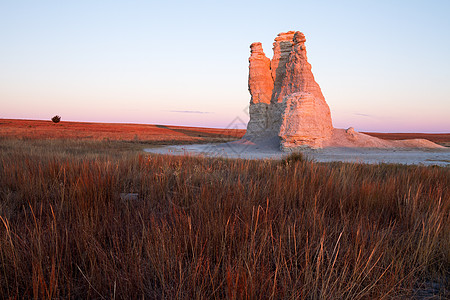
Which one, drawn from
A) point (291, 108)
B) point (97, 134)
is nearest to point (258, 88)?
point (291, 108)

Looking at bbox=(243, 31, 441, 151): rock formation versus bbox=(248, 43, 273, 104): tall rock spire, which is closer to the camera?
bbox=(243, 31, 441, 151): rock formation

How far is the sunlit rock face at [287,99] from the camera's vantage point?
1806 cm

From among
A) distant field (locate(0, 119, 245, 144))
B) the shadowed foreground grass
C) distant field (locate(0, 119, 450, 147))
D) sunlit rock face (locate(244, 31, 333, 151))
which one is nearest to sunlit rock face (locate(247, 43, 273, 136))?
sunlit rock face (locate(244, 31, 333, 151))

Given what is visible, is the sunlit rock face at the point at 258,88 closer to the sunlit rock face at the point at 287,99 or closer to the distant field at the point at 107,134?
the sunlit rock face at the point at 287,99

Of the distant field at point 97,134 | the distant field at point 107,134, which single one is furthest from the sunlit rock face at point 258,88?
the distant field at point 97,134

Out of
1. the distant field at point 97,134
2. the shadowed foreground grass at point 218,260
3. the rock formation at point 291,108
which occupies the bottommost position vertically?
the shadowed foreground grass at point 218,260

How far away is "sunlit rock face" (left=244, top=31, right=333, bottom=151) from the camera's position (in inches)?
711

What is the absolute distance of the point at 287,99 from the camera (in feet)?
62.2

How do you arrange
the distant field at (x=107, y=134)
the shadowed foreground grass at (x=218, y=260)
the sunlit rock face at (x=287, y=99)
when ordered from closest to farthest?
the shadowed foreground grass at (x=218, y=260), the sunlit rock face at (x=287, y=99), the distant field at (x=107, y=134)

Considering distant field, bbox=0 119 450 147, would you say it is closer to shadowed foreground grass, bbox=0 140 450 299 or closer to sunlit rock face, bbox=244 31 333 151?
sunlit rock face, bbox=244 31 333 151

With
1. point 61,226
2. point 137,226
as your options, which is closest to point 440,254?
point 137,226

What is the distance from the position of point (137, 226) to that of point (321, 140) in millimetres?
18292

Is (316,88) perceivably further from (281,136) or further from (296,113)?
(281,136)

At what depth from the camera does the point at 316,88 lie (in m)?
20.4
